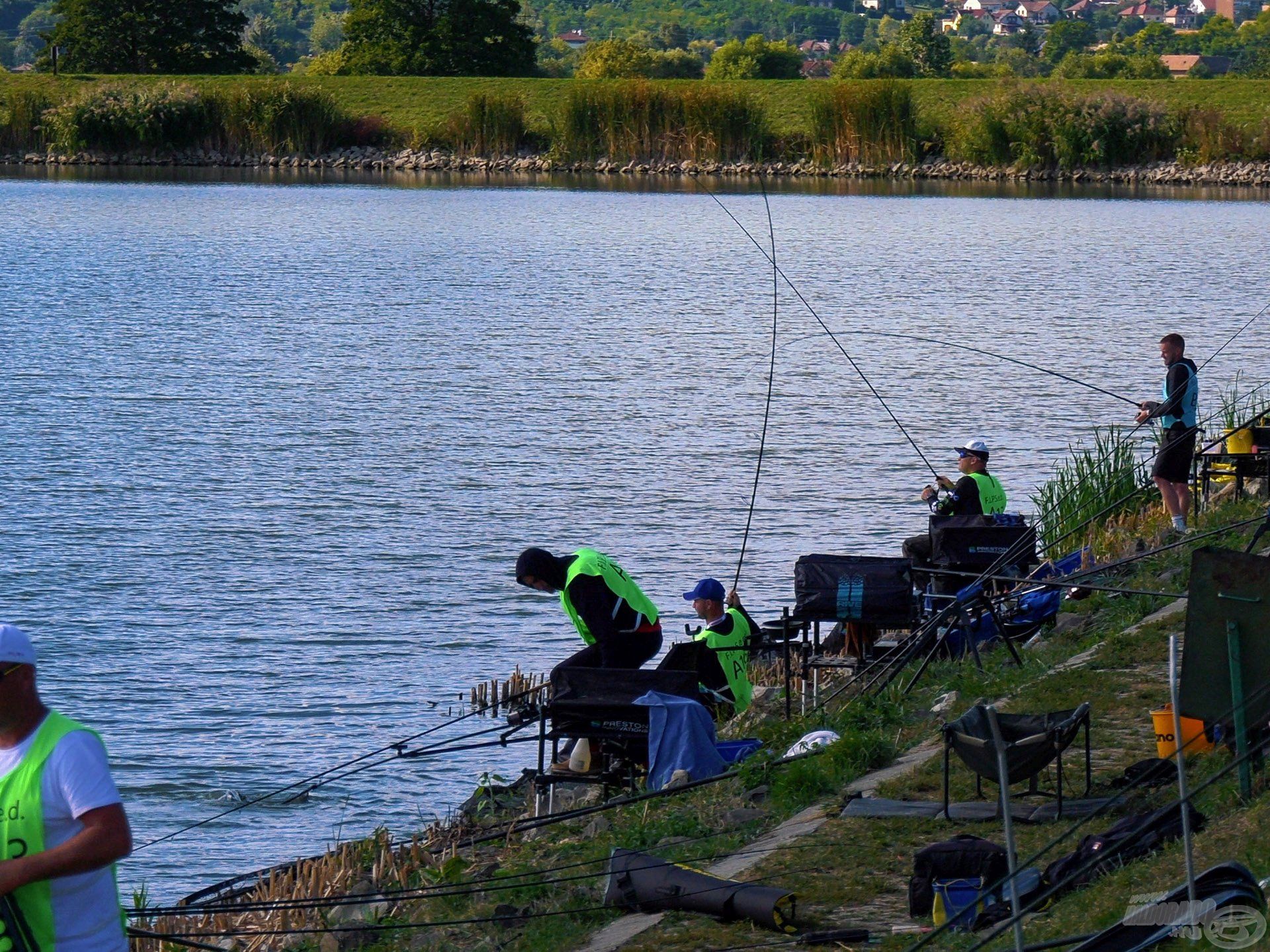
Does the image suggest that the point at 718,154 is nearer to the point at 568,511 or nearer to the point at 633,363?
the point at 633,363

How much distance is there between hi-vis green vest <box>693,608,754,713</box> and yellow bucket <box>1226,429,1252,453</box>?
5.17m

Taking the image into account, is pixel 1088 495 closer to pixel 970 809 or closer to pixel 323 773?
pixel 323 773

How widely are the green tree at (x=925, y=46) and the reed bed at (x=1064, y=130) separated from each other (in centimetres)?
3354

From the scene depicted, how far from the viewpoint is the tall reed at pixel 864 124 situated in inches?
2334

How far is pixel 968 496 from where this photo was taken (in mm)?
11555

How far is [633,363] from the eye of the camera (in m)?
24.6

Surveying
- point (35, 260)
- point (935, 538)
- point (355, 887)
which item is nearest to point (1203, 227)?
point (35, 260)

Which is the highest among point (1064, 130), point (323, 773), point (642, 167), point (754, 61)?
point (754, 61)

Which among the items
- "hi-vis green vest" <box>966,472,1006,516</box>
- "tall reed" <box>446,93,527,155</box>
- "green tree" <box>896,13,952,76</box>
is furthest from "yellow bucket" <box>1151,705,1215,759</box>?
"green tree" <box>896,13,952,76</box>

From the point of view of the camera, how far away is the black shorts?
40.0 ft

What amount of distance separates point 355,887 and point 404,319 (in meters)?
22.4

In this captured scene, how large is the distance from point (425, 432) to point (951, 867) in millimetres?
14500

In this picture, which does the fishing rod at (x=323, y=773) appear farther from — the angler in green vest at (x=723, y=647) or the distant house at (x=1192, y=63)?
the distant house at (x=1192, y=63)

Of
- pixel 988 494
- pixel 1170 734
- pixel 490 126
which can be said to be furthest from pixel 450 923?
pixel 490 126
